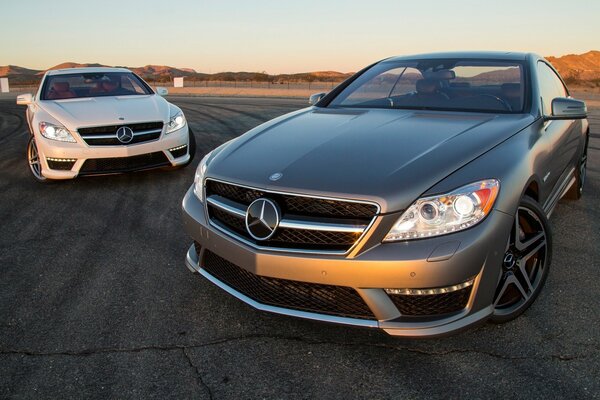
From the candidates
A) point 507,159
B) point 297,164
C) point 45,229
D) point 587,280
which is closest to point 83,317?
point 297,164

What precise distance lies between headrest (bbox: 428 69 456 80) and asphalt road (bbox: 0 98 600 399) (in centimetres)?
168

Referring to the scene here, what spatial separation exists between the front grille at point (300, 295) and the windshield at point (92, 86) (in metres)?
5.71

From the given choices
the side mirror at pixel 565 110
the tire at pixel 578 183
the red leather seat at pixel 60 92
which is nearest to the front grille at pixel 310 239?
the side mirror at pixel 565 110

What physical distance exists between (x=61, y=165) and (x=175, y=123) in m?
1.52

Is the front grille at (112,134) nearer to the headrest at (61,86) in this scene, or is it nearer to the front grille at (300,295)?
the headrest at (61,86)

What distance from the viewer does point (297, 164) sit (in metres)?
3.03

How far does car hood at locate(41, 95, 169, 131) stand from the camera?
21.2 feet

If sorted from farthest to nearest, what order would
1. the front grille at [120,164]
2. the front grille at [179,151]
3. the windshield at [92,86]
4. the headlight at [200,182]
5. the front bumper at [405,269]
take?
1. the windshield at [92,86]
2. the front grille at [179,151]
3. the front grille at [120,164]
4. the headlight at [200,182]
5. the front bumper at [405,269]

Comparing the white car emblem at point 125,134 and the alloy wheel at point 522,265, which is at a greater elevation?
the white car emblem at point 125,134

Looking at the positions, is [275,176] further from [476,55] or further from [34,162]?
[34,162]

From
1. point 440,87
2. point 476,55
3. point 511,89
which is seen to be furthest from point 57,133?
point 511,89

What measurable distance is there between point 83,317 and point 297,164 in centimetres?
166

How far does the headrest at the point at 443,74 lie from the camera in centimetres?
446

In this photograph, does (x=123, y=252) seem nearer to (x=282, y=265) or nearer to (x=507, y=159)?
(x=282, y=265)
